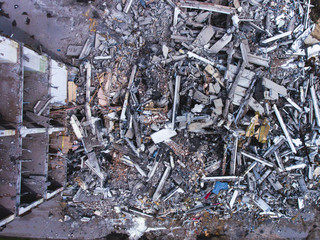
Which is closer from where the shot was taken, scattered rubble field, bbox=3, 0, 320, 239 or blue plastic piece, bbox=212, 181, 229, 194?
scattered rubble field, bbox=3, 0, 320, 239

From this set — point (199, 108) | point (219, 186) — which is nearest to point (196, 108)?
point (199, 108)

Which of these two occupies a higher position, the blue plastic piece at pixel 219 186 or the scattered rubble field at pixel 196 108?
the scattered rubble field at pixel 196 108

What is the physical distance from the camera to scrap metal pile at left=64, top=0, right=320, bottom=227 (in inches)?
274

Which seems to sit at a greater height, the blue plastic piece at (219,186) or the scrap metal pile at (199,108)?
the scrap metal pile at (199,108)

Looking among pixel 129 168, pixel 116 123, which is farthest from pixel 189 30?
Result: pixel 129 168

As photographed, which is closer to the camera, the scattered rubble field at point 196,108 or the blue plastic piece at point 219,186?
the scattered rubble field at point 196,108

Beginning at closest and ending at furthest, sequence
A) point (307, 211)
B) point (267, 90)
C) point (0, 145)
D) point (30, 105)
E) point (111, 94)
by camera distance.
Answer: point (0, 145) < point (30, 105) < point (267, 90) < point (111, 94) < point (307, 211)

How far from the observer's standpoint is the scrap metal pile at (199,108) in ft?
22.8

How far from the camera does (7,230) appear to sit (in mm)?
8602

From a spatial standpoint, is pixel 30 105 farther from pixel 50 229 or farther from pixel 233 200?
pixel 233 200

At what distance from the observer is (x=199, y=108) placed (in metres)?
6.77

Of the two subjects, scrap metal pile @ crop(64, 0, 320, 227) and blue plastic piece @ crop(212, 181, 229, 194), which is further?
blue plastic piece @ crop(212, 181, 229, 194)

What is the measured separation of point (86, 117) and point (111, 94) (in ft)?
4.01

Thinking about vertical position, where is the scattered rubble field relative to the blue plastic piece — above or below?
above
